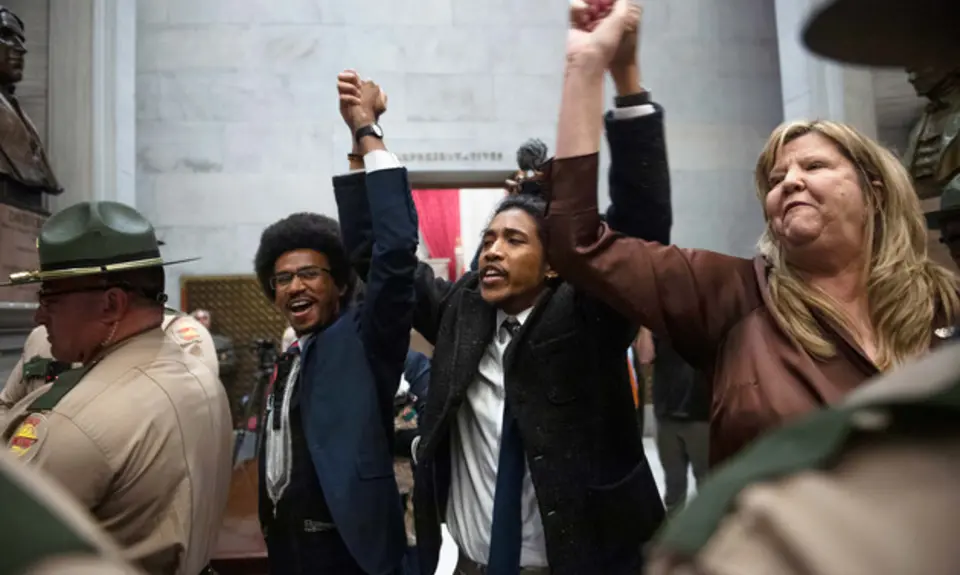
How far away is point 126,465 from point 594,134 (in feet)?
3.88

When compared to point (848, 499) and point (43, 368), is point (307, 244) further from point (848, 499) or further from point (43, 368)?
point (848, 499)

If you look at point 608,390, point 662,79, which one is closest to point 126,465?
point 608,390

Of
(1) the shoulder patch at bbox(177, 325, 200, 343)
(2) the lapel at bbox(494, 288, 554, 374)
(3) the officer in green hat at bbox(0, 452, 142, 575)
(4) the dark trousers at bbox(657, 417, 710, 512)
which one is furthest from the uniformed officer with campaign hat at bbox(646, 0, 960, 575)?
(4) the dark trousers at bbox(657, 417, 710, 512)

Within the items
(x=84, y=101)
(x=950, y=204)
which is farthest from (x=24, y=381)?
(x=84, y=101)

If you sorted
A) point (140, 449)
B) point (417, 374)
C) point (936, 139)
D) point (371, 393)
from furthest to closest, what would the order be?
point (936, 139) → point (417, 374) → point (371, 393) → point (140, 449)

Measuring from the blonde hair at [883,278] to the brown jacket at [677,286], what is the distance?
0.11 ft

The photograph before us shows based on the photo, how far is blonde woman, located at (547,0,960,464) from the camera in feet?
3.89

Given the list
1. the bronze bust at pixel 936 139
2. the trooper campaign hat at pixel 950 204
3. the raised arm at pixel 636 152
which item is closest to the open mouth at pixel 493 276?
the raised arm at pixel 636 152

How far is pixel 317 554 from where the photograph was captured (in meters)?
1.88

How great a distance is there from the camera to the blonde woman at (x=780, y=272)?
3.89 ft

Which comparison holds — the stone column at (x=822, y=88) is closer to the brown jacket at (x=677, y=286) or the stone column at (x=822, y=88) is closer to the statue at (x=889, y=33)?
the brown jacket at (x=677, y=286)

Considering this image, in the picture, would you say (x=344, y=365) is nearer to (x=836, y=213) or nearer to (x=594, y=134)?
(x=594, y=134)

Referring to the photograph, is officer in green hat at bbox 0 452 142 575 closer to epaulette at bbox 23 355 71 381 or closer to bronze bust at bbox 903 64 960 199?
epaulette at bbox 23 355 71 381

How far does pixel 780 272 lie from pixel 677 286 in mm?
191
